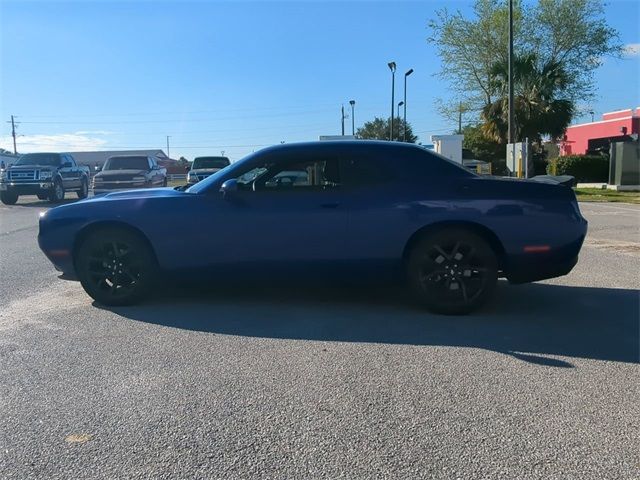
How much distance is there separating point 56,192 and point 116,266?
1795 cm

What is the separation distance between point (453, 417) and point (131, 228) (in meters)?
3.71

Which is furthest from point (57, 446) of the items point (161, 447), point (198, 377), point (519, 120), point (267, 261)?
point (519, 120)

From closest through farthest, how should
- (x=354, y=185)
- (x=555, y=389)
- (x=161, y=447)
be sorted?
(x=161, y=447) < (x=555, y=389) < (x=354, y=185)

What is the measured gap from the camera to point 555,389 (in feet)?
12.6

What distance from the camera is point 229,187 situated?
216 inches

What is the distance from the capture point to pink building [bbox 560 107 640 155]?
139 feet

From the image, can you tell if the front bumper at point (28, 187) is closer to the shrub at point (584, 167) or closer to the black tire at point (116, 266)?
the black tire at point (116, 266)

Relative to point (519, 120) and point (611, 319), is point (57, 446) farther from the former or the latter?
point (519, 120)

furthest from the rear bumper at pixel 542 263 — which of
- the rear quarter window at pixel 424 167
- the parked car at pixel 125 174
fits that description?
the parked car at pixel 125 174

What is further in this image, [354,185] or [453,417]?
[354,185]

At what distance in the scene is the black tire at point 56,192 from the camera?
21.6 m

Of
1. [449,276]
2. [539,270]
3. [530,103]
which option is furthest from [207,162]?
[539,270]

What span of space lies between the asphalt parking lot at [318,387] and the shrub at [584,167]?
27.5 meters

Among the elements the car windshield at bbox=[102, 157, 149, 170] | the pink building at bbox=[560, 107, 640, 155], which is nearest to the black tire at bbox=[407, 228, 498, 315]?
the car windshield at bbox=[102, 157, 149, 170]
